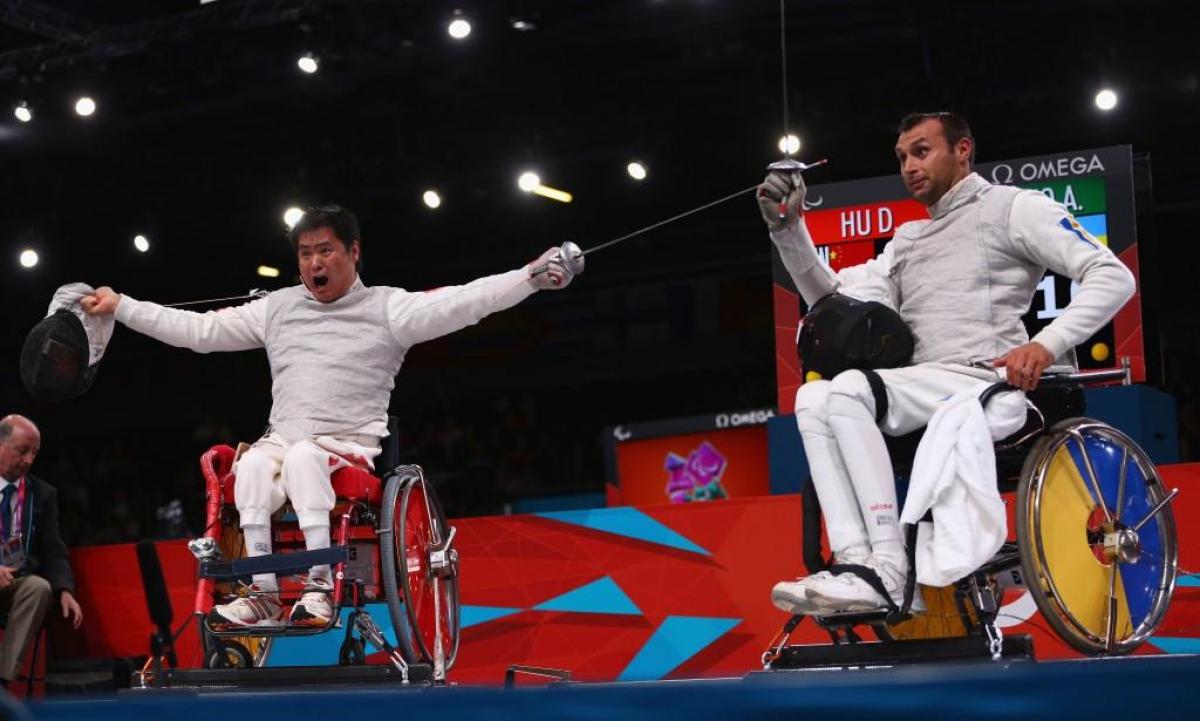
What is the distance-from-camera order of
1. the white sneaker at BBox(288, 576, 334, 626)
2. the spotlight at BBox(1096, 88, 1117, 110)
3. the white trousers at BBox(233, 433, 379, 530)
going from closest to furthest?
the white sneaker at BBox(288, 576, 334, 626) < the white trousers at BBox(233, 433, 379, 530) < the spotlight at BBox(1096, 88, 1117, 110)

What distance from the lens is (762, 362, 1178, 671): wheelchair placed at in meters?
2.98

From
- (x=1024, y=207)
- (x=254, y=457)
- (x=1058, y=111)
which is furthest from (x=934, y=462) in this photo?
(x=1058, y=111)

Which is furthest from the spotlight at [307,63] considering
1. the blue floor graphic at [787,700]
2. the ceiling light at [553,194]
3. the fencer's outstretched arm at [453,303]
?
the blue floor graphic at [787,700]

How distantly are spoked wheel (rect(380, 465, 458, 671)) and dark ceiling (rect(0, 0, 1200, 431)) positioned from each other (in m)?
5.00

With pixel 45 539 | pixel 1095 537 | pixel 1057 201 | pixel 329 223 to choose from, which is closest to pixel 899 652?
pixel 1095 537

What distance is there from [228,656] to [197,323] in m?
0.96

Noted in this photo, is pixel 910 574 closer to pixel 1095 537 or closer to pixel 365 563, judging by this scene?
pixel 1095 537

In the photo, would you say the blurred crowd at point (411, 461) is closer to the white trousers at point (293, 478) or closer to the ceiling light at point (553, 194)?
the ceiling light at point (553, 194)

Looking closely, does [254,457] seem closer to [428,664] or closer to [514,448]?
[428,664]

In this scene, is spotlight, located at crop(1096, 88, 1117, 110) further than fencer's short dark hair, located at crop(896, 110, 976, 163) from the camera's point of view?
Yes

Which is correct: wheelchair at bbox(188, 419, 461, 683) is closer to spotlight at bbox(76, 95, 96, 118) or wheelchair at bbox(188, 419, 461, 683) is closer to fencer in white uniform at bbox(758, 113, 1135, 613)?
fencer in white uniform at bbox(758, 113, 1135, 613)

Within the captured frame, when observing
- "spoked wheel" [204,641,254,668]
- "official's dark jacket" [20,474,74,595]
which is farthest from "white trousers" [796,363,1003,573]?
"official's dark jacket" [20,474,74,595]

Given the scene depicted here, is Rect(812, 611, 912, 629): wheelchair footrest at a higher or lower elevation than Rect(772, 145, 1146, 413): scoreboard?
lower

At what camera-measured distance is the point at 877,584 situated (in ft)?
10.0
